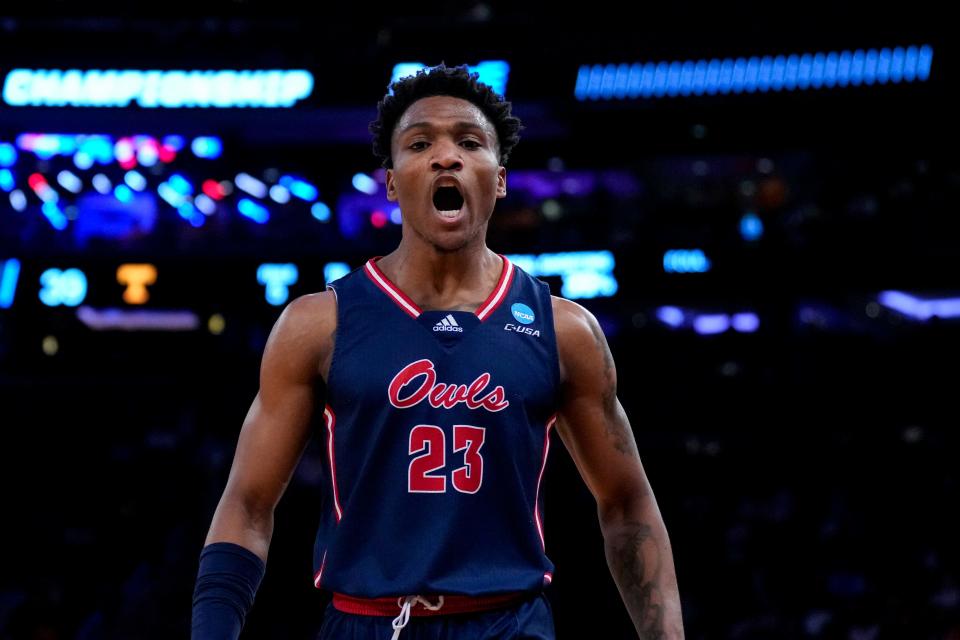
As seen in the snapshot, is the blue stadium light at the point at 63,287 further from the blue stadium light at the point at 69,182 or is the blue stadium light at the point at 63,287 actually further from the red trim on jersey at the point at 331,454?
the red trim on jersey at the point at 331,454

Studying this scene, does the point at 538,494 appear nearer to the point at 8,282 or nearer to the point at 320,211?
the point at 320,211

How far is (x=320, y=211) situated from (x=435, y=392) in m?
11.8

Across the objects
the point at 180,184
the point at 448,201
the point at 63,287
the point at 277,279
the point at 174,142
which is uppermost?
the point at 174,142

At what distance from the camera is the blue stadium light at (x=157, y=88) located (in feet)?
44.6

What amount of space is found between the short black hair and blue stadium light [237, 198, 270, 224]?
11.1m

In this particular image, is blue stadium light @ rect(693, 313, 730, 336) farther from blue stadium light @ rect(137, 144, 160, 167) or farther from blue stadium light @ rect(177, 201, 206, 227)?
blue stadium light @ rect(137, 144, 160, 167)

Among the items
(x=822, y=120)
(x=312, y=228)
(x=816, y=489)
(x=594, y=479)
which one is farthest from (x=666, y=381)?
(x=594, y=479)

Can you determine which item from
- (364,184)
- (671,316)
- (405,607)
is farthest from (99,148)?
(405,607)

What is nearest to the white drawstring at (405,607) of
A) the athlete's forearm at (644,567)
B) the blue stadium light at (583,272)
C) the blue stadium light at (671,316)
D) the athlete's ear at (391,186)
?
the athlete's forearm at (644,567)

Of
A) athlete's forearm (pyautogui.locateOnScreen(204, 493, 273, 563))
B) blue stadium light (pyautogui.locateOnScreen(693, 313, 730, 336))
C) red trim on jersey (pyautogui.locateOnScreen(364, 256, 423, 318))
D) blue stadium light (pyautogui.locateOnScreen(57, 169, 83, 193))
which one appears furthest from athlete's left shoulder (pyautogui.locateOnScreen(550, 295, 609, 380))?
blue stadium light (pyautogui.locateOnScreen(693, 313, 730, 336))

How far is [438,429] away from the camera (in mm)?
2705

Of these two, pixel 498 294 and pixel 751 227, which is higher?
pixel 751 227

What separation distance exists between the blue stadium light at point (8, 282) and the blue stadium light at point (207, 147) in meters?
2.36

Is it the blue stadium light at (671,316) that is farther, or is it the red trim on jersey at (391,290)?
the blue stadium light at (671,316)
